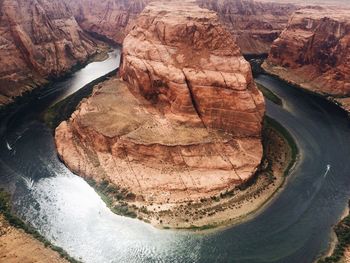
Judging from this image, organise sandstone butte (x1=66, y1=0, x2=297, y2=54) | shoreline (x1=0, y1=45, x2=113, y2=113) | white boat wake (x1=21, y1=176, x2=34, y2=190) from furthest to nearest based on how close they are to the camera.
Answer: sandstone butte (x1=66, y1=0, x2=297, y2=54)
shoreline (x1=0, y1=45, x2=113, y2=113)
white boat wake (x1=21, y1=176, x2=34, y2=190)

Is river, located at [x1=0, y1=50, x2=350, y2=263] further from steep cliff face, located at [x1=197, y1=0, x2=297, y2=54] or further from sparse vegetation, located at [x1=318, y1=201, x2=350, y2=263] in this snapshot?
steep cliff face, located at [x1=197, y1=0, x2=297, y2=54]

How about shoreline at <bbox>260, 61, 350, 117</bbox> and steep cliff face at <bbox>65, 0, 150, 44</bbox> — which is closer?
shoreline at <bbox>260, 61, 350, 117</bbox>

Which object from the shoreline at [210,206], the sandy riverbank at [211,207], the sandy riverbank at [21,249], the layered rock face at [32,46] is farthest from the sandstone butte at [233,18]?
the sandy riverbank at [21,249]

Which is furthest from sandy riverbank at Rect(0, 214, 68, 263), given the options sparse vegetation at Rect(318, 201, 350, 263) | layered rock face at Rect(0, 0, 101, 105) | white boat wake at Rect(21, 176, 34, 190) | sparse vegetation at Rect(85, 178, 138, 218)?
layered rock face at Rect(0, 0, 101, 105)

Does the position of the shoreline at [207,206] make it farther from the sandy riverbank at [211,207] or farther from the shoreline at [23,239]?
the shoreline at [23,239]

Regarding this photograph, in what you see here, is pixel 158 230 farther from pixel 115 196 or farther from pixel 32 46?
pixel 32 46

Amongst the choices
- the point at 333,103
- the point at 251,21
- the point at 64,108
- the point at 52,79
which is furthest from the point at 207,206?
the point at 251,21

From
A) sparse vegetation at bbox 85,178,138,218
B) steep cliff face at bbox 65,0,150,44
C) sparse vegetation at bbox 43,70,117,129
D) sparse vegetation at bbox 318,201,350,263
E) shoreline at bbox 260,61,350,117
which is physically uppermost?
sparse vegetation at bbox 318,201,350,263

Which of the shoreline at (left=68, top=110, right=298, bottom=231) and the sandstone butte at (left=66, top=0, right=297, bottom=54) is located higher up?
the shoreline at (left=68, top=110, right=298, bottom=231)
